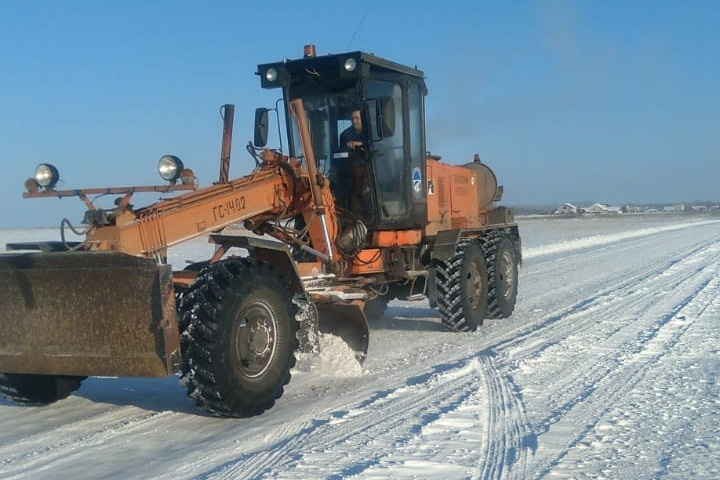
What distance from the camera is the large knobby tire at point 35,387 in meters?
6.04

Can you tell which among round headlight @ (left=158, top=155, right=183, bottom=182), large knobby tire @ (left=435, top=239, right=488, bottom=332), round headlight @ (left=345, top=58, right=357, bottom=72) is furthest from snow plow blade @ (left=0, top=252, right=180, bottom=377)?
large knobby tire @ (left=435, top=239, right=488, bottom=332)

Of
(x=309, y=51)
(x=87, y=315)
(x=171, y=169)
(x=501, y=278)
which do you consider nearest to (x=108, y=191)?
(x=171, y=169)

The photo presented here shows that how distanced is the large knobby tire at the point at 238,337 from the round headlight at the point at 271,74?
124 inches

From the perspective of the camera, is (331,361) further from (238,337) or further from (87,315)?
(87,315)

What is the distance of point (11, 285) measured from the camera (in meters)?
5.48

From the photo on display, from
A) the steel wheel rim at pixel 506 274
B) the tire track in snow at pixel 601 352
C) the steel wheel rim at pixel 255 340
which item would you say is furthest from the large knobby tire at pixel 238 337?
the steel wheel rim at pixel 506 274

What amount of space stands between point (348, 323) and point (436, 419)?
216 centimetres

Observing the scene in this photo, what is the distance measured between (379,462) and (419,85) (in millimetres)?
5720

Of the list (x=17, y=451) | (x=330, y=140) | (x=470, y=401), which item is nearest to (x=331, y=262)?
(x=330, y=140)

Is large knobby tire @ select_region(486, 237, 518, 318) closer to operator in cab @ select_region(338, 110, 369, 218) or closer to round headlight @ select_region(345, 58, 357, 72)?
operator in cab @ select_region(338, 110, 369, 218)

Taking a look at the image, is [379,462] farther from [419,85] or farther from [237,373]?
[419,85]

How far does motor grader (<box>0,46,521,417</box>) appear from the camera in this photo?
206 inches

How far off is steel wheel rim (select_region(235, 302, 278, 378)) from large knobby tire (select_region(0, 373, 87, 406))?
1.45 meters

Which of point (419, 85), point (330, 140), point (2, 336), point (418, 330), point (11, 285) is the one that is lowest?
point (418, 330)
